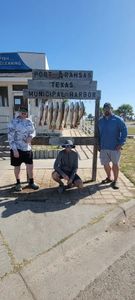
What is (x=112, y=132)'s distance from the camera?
560 centimetres

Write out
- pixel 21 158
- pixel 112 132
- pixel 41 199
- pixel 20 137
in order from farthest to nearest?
1. pixel 112 132
2. pixel 21 158
3. pixel 20 137
4. pixel 41 199

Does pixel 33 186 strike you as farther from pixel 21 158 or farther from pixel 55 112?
pixel 55 112

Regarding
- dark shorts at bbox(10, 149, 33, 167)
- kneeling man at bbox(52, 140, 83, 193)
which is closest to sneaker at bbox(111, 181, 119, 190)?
kneeling man at bbox(52, 140, 83, 193)

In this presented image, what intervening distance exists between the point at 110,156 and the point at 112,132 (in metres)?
0.52

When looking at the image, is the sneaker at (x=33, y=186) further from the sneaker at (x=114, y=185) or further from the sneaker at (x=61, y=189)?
the sneaker at (x=114, y=185)

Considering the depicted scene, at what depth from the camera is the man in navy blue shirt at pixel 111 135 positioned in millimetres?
5555

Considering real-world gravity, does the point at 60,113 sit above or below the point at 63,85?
below

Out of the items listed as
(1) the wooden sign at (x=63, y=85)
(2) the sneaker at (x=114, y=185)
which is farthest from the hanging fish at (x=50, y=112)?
(2) the sneaker at (x=114, y=185)

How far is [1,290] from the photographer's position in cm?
264

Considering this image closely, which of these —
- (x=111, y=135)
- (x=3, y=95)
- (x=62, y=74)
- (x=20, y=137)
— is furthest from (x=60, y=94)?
(x=3, y=95)

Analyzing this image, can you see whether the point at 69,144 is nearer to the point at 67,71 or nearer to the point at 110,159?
the point at 110,159

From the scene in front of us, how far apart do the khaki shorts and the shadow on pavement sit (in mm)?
531

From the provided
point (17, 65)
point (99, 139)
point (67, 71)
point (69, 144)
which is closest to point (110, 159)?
point (99, 139)

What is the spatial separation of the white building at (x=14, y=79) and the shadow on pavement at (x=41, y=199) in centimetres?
685
